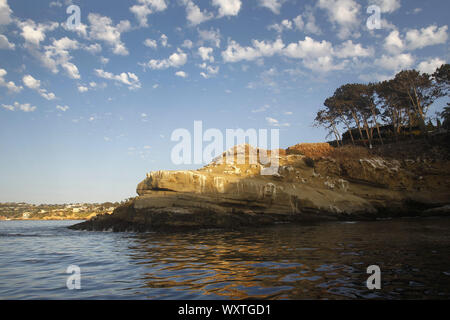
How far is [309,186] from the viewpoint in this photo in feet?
76.8

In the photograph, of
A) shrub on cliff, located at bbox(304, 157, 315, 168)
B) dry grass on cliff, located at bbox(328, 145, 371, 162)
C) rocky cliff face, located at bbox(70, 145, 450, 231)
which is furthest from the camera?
dry grass on cliff, located at bbox(328, 145, 371, 162)

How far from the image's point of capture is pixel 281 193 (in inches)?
822

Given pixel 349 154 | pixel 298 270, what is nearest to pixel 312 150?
pixel 349 154

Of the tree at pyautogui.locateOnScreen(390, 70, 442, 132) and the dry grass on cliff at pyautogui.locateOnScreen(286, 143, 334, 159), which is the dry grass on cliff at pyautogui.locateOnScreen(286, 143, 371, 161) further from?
the tree at pyautogui.locateOnScreen(390, 70, 442, 132)

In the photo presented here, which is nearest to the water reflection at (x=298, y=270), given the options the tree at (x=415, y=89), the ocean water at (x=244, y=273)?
the ocean water at (x=244, y=273)

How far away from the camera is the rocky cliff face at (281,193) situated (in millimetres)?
18703

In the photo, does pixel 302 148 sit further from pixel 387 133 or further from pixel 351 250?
pixel 351 250

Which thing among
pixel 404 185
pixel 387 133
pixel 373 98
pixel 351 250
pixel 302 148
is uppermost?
pixel 373 98

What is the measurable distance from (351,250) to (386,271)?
2.73 m

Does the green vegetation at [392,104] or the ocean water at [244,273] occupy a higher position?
the green vegetation at [392,104]

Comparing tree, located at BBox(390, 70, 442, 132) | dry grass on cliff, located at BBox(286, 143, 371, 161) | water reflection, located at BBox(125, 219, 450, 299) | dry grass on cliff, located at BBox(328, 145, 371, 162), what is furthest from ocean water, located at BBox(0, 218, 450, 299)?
tree, located at BBox(390, 70, 442, 132)

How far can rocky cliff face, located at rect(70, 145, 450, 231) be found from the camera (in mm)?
18703

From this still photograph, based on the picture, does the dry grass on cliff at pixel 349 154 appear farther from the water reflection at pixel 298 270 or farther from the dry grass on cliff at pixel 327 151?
the water reflection at pixel 298 270
